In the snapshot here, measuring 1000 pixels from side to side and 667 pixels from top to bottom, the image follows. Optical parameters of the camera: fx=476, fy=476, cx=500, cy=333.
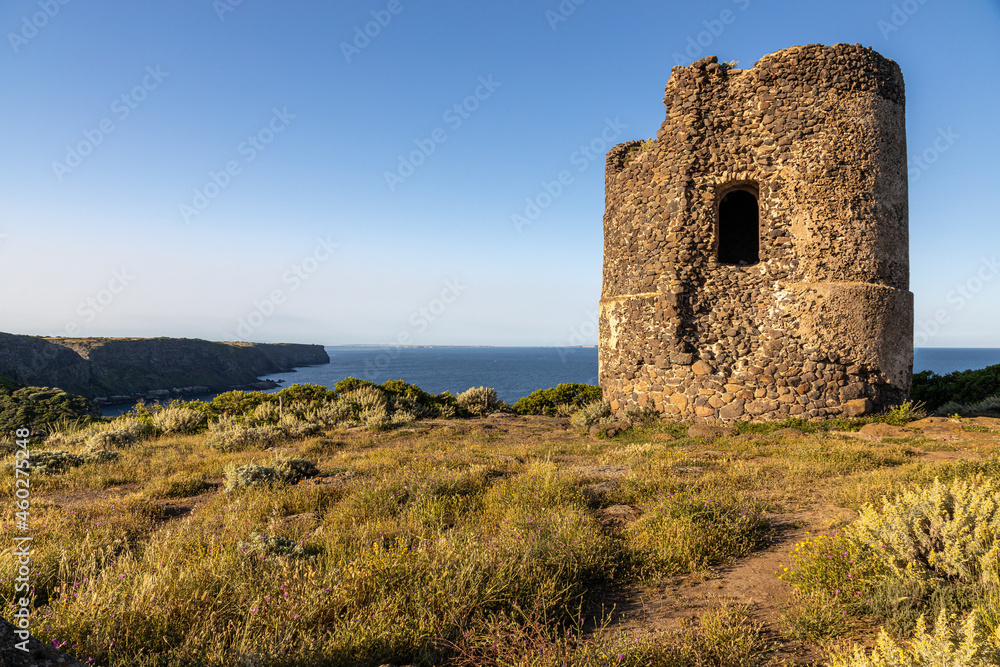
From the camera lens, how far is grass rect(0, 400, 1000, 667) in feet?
9.27

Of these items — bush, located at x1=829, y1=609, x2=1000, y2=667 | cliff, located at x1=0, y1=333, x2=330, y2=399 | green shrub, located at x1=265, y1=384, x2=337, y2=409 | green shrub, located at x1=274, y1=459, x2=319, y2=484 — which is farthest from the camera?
cliff, located at x1=0, y1=333, x2=330, y2=399

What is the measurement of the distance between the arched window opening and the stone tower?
7.41ft

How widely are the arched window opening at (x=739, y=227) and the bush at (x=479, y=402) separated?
29.2 ft

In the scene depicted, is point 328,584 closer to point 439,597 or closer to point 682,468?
point 439,597

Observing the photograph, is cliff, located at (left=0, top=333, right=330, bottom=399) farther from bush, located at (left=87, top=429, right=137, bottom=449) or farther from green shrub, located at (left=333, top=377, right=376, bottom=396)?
bush, located at (left=87, top=429, right=137, bottom=449)

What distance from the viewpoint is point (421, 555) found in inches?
145

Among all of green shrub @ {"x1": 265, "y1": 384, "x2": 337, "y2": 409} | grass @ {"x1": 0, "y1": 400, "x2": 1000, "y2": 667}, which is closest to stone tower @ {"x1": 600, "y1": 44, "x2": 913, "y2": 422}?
grass @ {"x1": 0, "y1": 400, "x2": 1000, "y2": 667}

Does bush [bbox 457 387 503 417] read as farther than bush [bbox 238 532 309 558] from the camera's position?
Yes

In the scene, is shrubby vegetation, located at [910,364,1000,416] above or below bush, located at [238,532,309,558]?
above

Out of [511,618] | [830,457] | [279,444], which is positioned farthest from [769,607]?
[279,444]

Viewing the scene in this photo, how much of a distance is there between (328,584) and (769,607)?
10.5 ft

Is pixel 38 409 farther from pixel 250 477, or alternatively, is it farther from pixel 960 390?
pixel 960 390

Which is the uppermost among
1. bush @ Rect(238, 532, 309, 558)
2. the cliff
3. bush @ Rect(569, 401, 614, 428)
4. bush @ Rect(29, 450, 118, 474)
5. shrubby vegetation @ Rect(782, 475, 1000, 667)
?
shrubby vegetation @ Rect(782, 475, 1000, 667)

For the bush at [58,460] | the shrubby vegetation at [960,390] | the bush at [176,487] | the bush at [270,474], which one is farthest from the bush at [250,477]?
the shrubby vegetation at [960,390]
